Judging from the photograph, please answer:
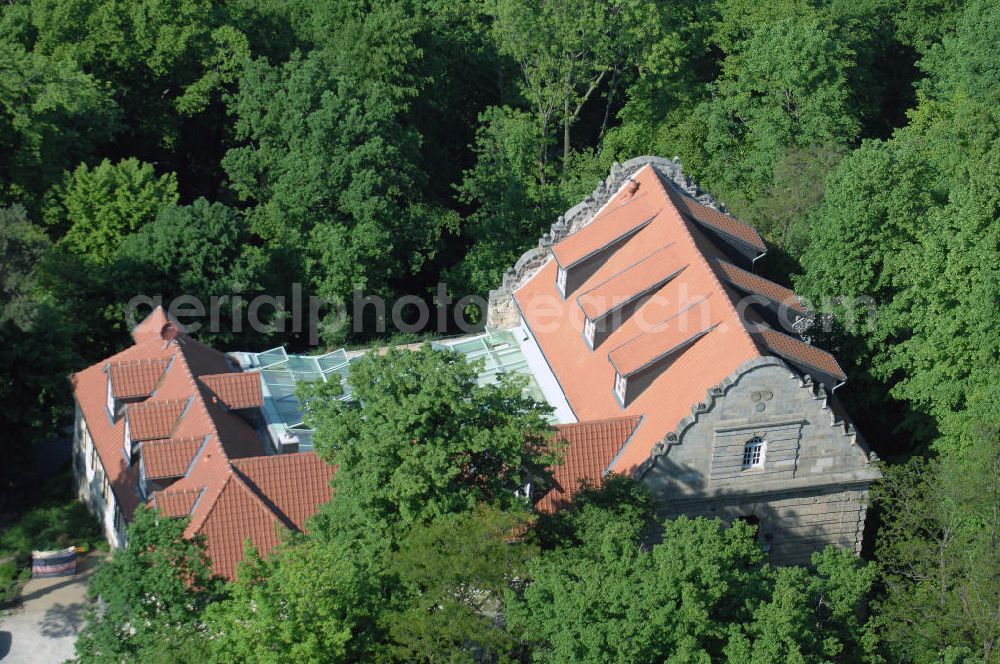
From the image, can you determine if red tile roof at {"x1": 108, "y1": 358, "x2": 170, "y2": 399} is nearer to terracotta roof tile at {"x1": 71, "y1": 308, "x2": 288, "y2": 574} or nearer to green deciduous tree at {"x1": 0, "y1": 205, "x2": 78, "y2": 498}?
terracotta roof tile at {"x1": 71, "y1": 308, "x2": 288, "y2": 574}

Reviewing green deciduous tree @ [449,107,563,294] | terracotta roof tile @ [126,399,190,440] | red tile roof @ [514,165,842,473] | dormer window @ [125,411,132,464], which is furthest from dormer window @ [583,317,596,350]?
dormer window @ [125,411,132,464]

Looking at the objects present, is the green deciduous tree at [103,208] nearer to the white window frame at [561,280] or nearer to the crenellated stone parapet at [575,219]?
the crenellated stone parapet at [575,219]

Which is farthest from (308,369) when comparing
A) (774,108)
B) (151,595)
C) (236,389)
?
(774,108)

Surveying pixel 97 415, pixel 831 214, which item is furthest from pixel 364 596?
pixel 831 214

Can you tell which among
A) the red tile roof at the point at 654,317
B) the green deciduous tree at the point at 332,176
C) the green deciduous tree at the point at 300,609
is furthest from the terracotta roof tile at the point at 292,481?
the green deciduous tree at the point at 332,176

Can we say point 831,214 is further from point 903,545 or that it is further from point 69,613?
point 69,613
